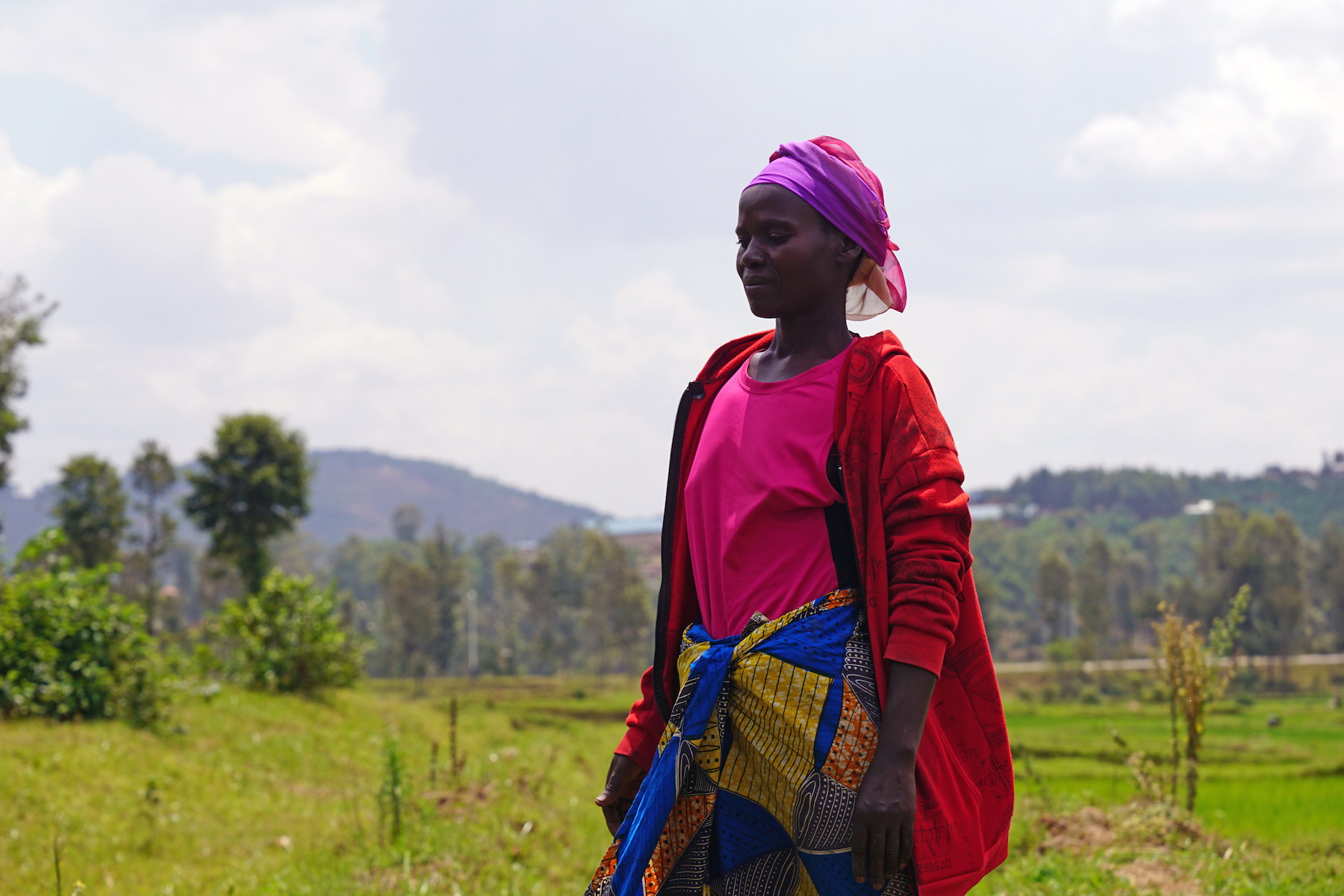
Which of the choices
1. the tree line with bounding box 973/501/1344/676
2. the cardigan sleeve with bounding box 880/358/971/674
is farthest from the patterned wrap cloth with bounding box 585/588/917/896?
the tree line with bounding box 973/501/1344/676

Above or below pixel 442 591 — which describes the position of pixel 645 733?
above

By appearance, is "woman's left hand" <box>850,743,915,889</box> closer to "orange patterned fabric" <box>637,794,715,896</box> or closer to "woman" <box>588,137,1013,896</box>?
"woman" <box>588,137,1013,896</box>

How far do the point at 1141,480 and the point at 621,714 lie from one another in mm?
82457

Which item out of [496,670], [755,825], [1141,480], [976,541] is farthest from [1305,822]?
[1141,480]

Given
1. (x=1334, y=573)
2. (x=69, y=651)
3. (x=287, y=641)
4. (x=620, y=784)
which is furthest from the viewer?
(x=1334, y=573)

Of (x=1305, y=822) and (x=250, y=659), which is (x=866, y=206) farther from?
(x=250, y=659)

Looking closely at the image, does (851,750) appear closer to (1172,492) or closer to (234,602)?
(234,602)

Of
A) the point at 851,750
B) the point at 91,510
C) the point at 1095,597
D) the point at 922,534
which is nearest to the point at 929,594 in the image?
the point at 922,534

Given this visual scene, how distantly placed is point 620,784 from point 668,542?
48 centimetres

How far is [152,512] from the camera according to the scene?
4341 cm

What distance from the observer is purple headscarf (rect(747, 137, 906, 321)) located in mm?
1774

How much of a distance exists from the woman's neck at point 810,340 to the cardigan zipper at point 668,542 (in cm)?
23

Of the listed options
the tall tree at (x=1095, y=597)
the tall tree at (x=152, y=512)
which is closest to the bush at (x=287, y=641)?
the tall tree at (x=152, y=512)

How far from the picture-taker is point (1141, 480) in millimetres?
97312
